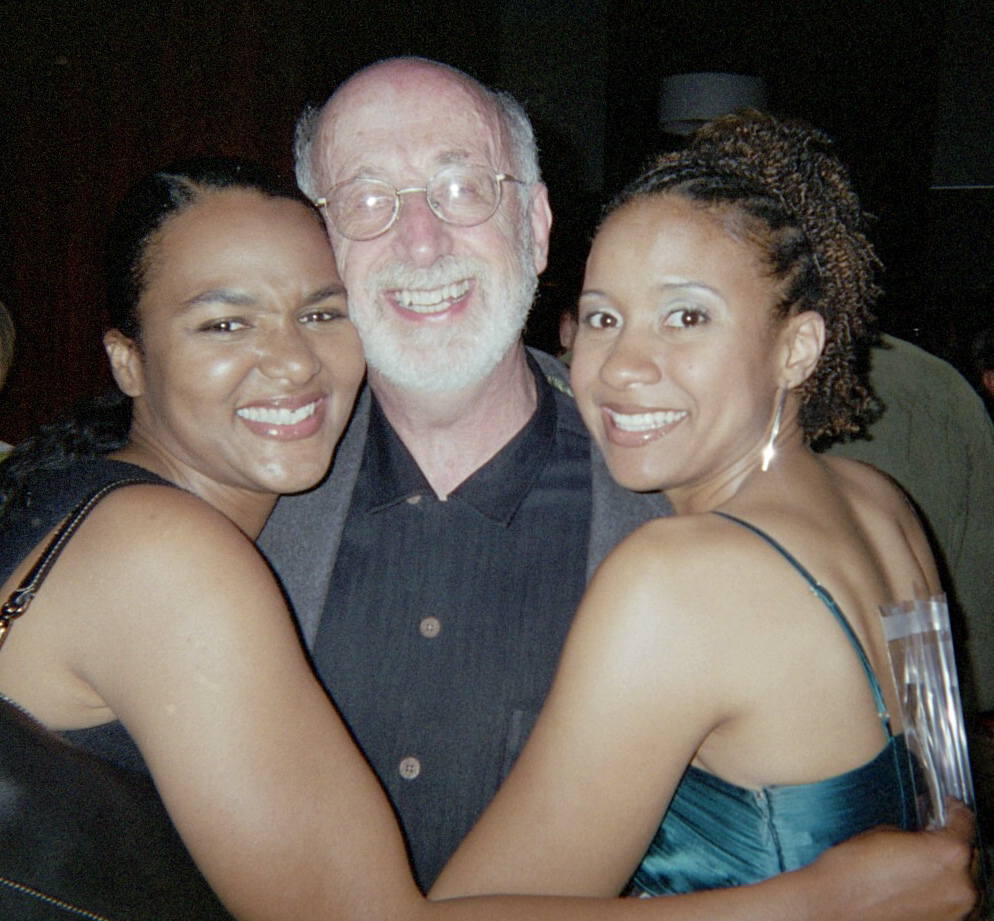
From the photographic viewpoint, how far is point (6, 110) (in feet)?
8.77

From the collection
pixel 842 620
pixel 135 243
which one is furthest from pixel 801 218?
pixel 135 243

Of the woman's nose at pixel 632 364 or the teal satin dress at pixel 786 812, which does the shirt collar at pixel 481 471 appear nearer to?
the woman's nose at pixel 632 364

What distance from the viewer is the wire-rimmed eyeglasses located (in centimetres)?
165

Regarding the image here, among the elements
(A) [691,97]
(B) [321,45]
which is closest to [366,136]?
(B) [321,45]

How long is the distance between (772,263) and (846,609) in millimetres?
534

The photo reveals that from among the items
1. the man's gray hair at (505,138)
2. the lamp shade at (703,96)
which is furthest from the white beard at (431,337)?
the lamp shade at (703,96)

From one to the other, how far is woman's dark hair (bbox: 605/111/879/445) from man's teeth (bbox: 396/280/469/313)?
0.35 meters

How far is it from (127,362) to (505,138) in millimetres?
905

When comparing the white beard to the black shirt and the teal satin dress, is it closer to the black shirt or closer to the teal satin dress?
the black shirt

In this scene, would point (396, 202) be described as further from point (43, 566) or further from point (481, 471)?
point (43, 566)

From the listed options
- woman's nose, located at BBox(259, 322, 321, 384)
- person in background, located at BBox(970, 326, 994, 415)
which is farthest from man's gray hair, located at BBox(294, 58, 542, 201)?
person in background, located at BBox(970, 326, 994, 415)

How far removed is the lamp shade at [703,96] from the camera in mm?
5285

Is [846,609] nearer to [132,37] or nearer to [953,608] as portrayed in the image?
[953,608]

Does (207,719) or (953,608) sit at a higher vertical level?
(207,719)
